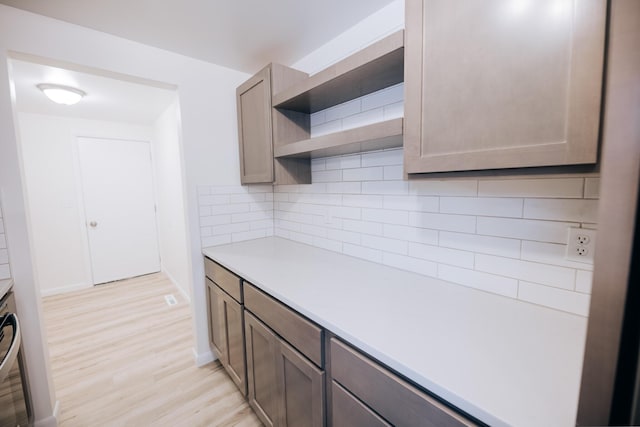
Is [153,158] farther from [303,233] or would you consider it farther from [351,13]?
[351,13]

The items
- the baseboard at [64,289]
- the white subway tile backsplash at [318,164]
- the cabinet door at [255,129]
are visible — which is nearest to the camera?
the cabinet door at [255,129]

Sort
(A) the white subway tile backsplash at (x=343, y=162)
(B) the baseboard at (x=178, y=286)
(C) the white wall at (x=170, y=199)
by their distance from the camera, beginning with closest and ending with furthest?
(A) the white subway tile backsplash at (x=343, y=162) < (C) the white wall at (x=170, y=199) < (B) the baseboard at (x=178, y=286)

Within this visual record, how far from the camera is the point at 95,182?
352 cm

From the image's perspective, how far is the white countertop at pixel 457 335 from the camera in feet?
1.83

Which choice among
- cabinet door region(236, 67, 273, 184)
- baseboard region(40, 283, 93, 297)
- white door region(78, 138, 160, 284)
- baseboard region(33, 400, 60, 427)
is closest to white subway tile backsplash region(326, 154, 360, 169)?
cabinet door region(236, 67, 273, 184)

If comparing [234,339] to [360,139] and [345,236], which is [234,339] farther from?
[360,139]

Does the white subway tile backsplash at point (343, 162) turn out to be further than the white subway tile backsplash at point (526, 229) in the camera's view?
Yes

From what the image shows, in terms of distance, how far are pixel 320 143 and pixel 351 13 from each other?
74 centimetres

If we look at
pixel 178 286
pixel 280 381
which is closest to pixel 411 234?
pixel 280 381

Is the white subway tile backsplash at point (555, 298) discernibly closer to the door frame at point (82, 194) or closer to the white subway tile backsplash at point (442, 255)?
the white subway tile backsplash at point (442, 255)

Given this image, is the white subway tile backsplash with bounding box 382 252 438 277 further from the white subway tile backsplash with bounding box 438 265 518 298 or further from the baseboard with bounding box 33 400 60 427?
the baseboard with bounding box 33 400 60 427

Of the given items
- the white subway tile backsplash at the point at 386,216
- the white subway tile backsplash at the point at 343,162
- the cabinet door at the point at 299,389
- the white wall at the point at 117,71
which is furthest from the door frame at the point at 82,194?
the white subway tile backsplash at the point at 386,216

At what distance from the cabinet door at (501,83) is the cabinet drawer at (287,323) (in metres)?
0.71

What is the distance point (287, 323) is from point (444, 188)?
2.99 ft
